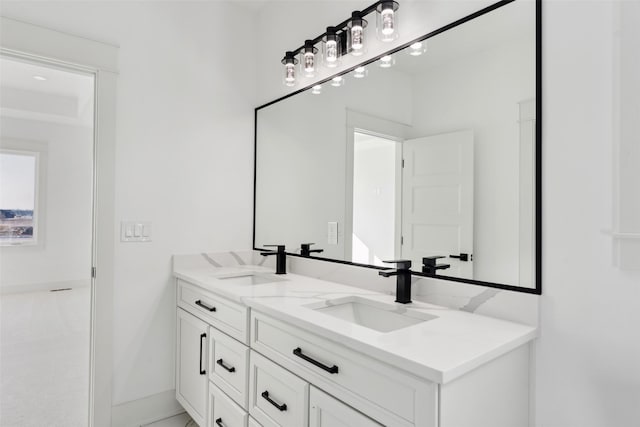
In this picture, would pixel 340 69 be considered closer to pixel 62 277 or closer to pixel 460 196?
pixel 460 196

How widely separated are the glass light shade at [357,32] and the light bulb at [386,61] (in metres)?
0.14

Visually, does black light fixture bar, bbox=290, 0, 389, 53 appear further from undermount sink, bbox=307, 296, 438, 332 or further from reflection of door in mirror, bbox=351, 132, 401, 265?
undermount sink, bbox=307, 296, 438, 332

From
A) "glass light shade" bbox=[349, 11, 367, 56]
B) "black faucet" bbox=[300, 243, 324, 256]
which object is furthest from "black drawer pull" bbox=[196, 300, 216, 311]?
"glass light shade" bbox=[349, 11, 367, 56]

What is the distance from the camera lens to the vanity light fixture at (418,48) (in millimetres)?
1558

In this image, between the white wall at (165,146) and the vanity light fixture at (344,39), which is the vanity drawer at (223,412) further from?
the vanity light fixture at (344,39)

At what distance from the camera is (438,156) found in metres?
1.50

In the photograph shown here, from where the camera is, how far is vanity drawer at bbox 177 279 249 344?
1.57m

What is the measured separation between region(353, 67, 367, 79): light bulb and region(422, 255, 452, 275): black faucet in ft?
3.23

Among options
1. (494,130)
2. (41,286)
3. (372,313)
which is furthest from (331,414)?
(41,286)

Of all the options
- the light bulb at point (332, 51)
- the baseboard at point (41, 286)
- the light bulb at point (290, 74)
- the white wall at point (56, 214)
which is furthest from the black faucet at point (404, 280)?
the baseboard at point (41, 286)

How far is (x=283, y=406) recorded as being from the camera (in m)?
1.30

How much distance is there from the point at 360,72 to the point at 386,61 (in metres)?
0.19

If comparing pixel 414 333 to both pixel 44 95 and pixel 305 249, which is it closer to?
pixel 305 249

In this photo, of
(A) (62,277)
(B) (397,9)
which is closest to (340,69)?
(B) (397,9)
